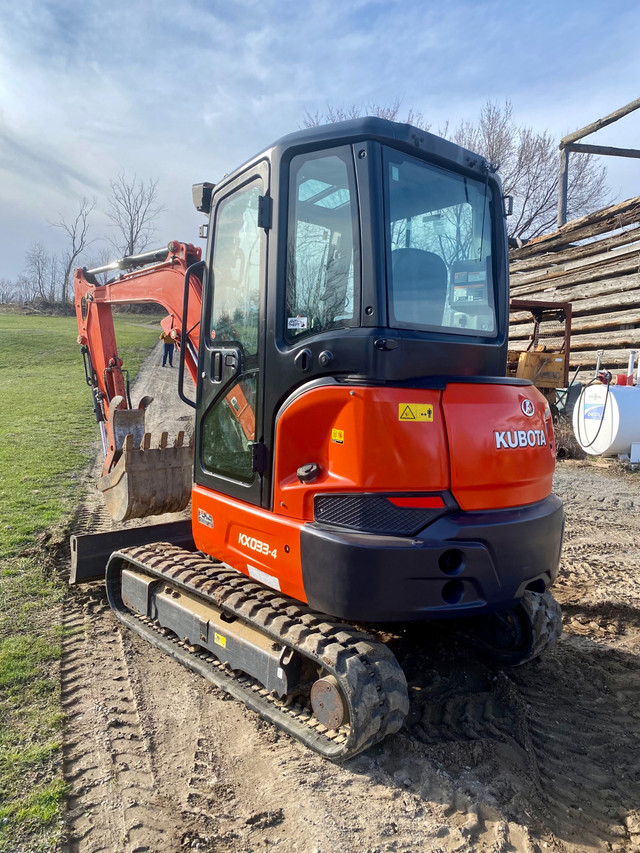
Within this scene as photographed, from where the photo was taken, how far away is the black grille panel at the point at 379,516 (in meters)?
2.79

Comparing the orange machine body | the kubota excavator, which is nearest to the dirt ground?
the kubota excavator

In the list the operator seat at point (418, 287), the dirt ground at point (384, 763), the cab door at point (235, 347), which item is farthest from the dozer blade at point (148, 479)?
the operator seat at point (418, 287)

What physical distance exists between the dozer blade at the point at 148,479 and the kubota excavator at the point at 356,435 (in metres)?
1.20

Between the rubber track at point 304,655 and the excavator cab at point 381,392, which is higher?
the excavator cab at point 381,392

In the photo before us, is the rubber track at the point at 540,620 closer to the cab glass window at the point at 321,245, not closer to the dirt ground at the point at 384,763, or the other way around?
the dirt ground at the point at 384,763

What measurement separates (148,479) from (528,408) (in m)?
3.04

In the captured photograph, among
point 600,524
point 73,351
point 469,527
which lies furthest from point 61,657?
point 73,351

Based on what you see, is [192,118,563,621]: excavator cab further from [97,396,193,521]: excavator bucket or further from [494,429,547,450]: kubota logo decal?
[97,396,193,521]: excavator bucket

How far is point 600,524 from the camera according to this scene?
702 cm

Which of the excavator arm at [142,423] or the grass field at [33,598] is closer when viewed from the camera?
the grass field at [33,598]

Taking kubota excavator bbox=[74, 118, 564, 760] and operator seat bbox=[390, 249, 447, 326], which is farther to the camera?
operator seat bbox=[390, 249, 447, 326]

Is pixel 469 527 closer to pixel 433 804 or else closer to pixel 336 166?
pixel 433 804

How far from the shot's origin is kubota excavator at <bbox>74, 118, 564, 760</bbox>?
2775 millimetres

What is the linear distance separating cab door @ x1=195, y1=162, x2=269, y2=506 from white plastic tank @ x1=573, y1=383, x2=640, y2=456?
25.5 feet
